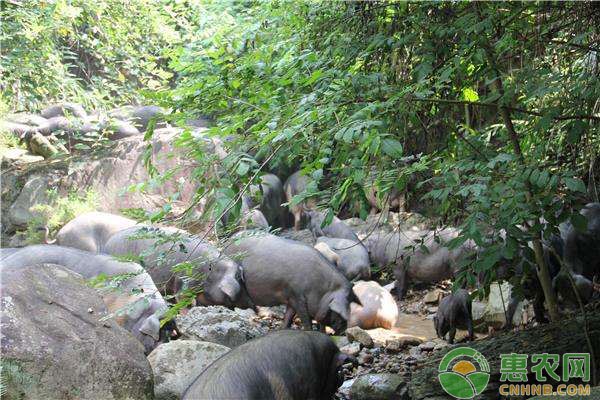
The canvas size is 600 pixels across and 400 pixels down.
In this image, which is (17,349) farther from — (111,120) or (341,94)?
(111,120)

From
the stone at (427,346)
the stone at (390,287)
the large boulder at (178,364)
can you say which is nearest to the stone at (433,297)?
the stone at (390,287)

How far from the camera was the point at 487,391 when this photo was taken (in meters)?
3.21

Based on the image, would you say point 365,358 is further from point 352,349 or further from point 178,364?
point 178,364

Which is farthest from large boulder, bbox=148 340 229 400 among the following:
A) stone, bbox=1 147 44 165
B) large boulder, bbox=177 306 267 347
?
stone, bbox=1 147 44 165

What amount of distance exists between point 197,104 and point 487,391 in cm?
195

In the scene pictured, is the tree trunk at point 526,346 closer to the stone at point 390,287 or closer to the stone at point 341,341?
the stone at point 341,341

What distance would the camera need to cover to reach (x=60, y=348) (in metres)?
3.52

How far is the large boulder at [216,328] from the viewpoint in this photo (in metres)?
5.12

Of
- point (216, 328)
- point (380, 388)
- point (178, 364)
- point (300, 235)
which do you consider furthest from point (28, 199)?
point (380, 388)

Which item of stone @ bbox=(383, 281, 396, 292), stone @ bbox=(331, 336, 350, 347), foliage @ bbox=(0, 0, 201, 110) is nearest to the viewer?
stone @ bbox=(331, 336, 350, 347)

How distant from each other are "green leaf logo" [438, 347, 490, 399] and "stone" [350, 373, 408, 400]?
1.60 feet

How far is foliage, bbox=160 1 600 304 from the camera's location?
Result: 2.71 meters

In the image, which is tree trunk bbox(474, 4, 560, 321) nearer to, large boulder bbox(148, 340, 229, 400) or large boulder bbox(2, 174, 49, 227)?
large boulder bbox(148, 340, 229, 400)

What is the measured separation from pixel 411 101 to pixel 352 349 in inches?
117
